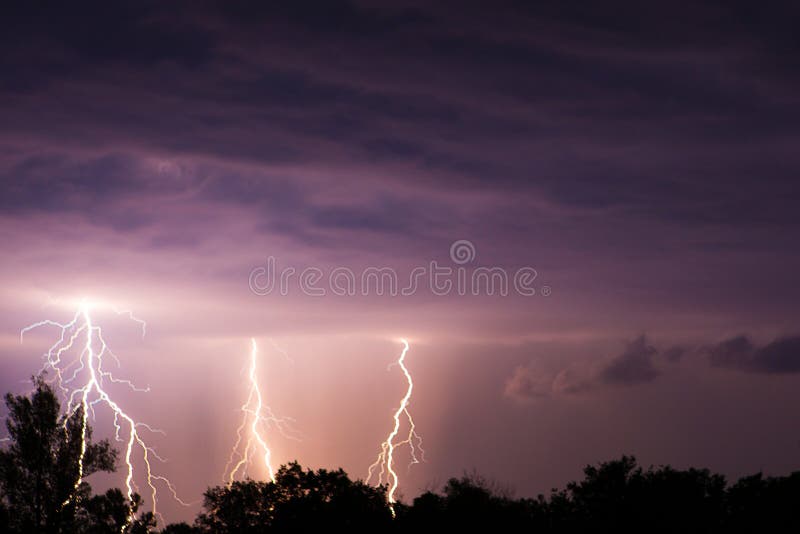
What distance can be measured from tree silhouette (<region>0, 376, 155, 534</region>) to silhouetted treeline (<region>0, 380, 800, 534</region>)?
5 cm

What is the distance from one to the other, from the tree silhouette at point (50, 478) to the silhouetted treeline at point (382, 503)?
49 millimetres

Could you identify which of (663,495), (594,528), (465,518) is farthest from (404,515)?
(663,495)

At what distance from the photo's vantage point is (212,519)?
48.4 meters

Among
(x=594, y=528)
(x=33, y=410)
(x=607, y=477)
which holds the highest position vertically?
(x=33, y=410)

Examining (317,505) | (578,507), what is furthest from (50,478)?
(578,507)

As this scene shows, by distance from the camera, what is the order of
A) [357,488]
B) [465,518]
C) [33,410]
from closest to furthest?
[465,518] < [357,488] < [33,410]

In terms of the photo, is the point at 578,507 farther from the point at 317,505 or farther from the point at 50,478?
the point at 50,478

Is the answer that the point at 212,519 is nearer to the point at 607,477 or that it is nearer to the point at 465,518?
the point at 465,518

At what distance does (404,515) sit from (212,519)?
566 inches

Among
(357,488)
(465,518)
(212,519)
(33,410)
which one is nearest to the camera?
(465,518)

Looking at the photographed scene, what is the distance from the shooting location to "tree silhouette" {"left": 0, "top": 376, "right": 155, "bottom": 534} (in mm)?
42406

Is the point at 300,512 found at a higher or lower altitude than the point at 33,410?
lower

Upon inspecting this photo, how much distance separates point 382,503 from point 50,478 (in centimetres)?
1641

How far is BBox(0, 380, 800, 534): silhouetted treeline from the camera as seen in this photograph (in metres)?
38.8
